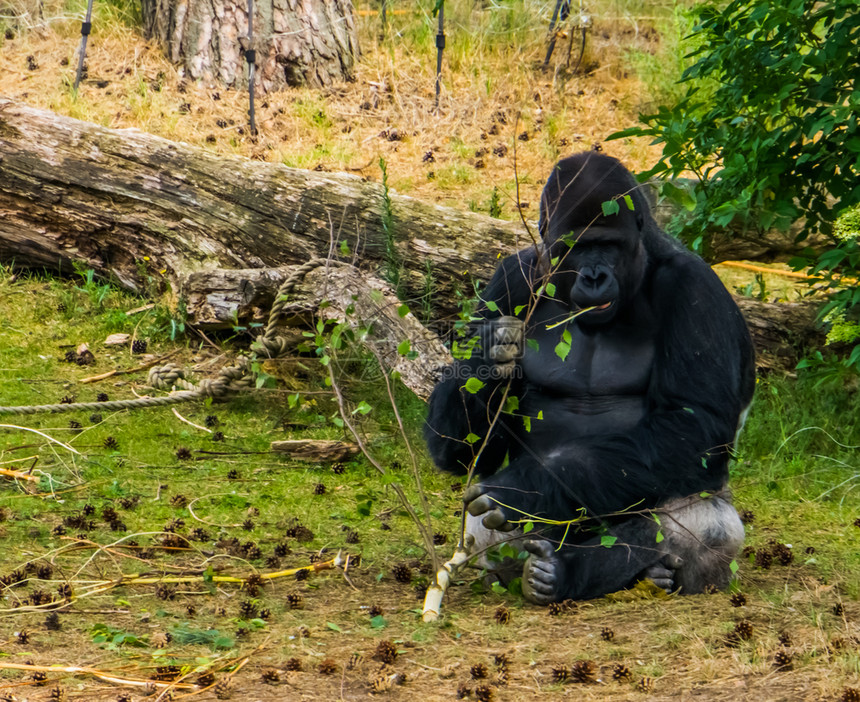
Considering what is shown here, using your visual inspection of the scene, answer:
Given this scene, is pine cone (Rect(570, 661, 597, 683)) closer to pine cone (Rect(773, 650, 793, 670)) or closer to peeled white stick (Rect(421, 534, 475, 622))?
pine cone (Rect(773, 650, 793, 670))

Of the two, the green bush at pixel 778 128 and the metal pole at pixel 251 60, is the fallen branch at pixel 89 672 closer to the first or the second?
the green bush at pixel 778 128

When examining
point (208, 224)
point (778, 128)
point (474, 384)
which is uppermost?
point (778, 128)

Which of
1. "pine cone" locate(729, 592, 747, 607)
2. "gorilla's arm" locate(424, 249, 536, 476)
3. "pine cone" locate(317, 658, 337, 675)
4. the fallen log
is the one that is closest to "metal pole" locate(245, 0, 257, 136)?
the fallen log

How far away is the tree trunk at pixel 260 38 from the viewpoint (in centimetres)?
845

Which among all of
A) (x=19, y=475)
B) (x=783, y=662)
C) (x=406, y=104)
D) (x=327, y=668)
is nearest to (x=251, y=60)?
(x=406, y=104)

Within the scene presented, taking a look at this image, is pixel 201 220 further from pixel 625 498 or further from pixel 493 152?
pixel 625 498

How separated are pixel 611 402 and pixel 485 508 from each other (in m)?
0.62

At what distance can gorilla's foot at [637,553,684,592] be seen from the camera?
10.8ft

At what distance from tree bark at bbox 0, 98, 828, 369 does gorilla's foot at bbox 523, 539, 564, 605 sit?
2454mm

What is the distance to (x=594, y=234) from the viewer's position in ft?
10.7

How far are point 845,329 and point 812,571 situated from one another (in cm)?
133

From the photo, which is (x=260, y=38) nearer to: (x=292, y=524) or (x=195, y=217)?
(x=195, y=217)

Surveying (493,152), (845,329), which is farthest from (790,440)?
(493,152)

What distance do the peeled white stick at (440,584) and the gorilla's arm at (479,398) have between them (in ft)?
1.19
